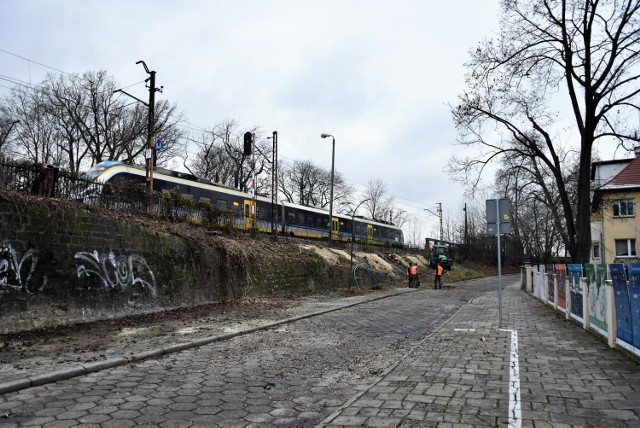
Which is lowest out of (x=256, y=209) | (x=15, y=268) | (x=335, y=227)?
(x=15, y=268)

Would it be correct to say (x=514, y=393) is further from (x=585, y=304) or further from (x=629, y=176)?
(x=629, y=176)

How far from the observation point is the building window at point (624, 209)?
3675 cm

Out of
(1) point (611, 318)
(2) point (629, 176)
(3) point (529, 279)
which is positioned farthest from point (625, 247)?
(1) point (611, 318)

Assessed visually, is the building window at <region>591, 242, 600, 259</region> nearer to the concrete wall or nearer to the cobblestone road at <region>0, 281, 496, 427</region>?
the concrete wall

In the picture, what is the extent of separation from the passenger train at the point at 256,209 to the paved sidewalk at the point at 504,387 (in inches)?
434

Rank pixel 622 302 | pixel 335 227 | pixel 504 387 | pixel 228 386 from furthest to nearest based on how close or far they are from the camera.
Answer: pixel 335 227 < pixel 622 302 < pixel 228 386 < pixel 504 387

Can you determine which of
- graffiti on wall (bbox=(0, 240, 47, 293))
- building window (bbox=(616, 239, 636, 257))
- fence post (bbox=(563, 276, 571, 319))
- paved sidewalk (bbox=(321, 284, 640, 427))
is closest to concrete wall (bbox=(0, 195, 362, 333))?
graffiti on wall (bbox=(0, 240, 47, 293))

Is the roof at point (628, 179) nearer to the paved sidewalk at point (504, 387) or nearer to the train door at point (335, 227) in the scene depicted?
the train door at point (335, 227)

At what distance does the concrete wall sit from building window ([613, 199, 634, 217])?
32878mm

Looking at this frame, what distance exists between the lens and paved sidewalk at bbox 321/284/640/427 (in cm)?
449

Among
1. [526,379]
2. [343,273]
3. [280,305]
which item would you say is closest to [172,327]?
[280,305]

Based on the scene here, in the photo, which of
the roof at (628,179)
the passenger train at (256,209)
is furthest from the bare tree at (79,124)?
the roof at (628,179)

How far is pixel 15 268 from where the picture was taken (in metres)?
9.62

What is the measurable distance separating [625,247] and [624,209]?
3105mm
